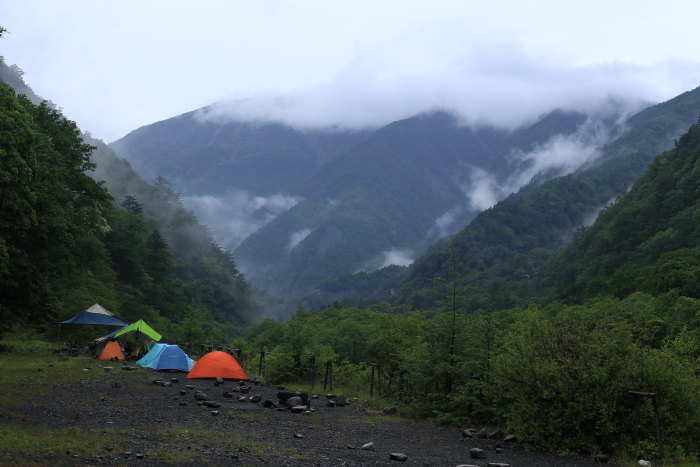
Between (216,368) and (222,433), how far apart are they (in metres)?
14.7

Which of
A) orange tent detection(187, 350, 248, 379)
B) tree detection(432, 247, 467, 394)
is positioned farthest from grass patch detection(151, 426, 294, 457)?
orange tent detection(187, 350, 248, 379)

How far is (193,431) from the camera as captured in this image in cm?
1388

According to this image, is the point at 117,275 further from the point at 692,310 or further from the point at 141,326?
the point at 692,310

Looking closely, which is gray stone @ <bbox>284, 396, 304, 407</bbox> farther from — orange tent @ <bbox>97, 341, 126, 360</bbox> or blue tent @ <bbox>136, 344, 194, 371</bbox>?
orange tent @ <bbox>97, 341, 126, 360</bbox>

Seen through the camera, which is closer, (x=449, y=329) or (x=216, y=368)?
(x=449, y=329)

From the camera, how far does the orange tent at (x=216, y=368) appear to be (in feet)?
91.7

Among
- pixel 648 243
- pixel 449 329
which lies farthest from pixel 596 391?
pixel 648 243

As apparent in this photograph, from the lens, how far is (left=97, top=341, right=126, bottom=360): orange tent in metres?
35.7

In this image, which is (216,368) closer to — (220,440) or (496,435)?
(220,440)

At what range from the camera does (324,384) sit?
28.1 metres

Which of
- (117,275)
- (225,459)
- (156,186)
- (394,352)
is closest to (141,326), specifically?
(394,352)

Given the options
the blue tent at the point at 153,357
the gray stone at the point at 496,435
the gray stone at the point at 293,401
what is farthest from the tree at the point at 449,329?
the blue tent at the point at 153,357

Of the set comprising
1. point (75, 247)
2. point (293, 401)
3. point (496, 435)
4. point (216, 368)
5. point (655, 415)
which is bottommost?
point (496, 435)

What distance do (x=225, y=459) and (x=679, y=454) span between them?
1014 centimetres
